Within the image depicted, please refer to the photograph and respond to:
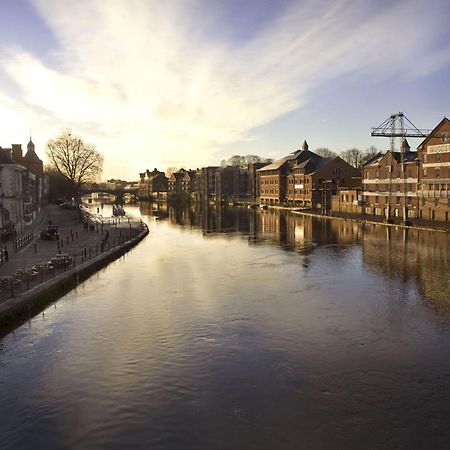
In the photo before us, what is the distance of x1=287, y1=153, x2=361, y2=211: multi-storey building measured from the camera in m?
102

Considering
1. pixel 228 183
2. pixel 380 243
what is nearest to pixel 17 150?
pixel 228 183

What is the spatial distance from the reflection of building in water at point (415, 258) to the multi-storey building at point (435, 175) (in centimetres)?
862

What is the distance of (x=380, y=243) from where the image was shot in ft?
155

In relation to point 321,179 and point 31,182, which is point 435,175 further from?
point 31,182

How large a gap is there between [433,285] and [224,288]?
1299 centimetres

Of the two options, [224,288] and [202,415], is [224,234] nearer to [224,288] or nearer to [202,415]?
[224,288]

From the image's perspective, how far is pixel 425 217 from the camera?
63.8 m

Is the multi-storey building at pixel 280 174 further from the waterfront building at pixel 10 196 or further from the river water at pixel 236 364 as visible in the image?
the river water at pixel 236 364

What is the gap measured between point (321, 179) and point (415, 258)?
66008 millimetres

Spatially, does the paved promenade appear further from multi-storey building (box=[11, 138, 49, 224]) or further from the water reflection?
the water reflection

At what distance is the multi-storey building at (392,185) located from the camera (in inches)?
2635

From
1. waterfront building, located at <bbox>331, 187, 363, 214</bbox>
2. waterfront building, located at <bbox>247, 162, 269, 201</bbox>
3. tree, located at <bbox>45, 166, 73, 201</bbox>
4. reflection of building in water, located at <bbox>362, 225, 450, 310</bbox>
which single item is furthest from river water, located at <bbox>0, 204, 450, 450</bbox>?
tree, located at <bbox>45, 166, 73, 201</bbox>

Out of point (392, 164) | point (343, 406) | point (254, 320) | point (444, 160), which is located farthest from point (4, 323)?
point (392, 164)

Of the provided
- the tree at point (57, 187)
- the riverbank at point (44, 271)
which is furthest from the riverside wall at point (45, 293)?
the tree at point (57, 187)
